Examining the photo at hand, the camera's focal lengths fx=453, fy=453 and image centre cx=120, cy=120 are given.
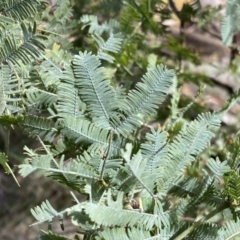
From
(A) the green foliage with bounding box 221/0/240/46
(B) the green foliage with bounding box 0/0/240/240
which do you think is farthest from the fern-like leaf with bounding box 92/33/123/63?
(A) the green foliage with bounding box 221/0/240/46

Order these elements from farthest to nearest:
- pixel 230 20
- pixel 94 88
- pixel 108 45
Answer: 1. pixel 230 20
2. pixel 108 45
3. pixel 94 88

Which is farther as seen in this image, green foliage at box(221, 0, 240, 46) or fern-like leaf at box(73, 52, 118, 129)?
green foliage at box(221, 0, 240, 46)

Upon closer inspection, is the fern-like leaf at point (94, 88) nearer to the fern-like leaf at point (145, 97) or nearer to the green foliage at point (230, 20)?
the fern-like leaf at point (145, 97)

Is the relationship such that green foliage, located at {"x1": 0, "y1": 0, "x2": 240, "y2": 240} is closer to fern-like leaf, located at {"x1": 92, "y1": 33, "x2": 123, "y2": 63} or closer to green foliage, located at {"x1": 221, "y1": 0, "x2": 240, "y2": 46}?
fern-like leaf, located at {"x1": 92, "y1": 33, "x2": 123, "y2": 63}

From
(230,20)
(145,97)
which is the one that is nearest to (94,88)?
(145,97)

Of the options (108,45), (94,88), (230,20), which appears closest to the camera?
(94,88)

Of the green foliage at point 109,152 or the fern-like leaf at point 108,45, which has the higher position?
the fern-like leaf at point 108,45

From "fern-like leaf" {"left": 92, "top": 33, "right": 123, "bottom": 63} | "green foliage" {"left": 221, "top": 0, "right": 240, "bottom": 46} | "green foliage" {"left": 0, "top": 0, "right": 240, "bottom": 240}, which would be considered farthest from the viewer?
"green foliage" {"left": 221, "top": 0, "right": 240, "bottom": 46}

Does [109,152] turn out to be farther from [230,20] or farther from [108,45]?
[230,20]

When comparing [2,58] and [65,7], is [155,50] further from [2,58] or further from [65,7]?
[2,58]

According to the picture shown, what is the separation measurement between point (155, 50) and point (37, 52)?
313mm

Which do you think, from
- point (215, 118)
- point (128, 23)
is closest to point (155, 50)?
point (128, 23)

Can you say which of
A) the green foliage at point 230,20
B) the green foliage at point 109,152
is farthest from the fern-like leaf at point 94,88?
the green foliage at point 230,20

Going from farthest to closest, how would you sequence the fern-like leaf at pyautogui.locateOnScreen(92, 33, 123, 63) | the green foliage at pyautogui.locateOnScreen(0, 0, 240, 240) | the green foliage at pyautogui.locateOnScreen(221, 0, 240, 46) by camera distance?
the green foliage at pyautogui.locateOnScreen(221, 0, 240, 46) → the fern-like leaf at pyautogui.locateOnScreen(92, 33, 123, 63) → the green foliage at pyautogui.locateOnScreen(0, 0, 240, 240)
